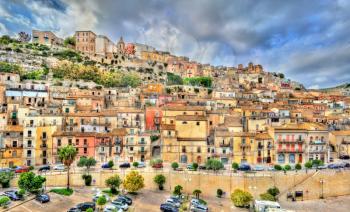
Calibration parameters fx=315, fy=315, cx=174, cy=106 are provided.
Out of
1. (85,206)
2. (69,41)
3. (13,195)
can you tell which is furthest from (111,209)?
(69,41)

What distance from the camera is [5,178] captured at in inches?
1848

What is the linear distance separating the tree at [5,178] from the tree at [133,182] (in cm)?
1716

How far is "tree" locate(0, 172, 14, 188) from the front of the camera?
46809 mm

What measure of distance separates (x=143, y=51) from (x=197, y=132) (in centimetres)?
9837

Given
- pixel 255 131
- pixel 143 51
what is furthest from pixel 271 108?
pixel 143 51

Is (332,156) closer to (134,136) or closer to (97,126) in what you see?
(134,136)

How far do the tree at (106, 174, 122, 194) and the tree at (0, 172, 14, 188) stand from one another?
14496mm

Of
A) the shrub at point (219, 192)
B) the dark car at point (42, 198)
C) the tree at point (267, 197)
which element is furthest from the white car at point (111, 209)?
the tree at point (267, 197)

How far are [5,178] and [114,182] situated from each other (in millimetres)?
16053

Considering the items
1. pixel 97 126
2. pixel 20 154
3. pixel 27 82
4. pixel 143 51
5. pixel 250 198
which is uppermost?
pixel 143 51

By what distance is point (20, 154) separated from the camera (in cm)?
5822

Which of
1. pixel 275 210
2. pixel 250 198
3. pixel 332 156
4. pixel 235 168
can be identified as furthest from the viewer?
pixel 332 156

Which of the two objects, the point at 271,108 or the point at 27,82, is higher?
the point at 27,82

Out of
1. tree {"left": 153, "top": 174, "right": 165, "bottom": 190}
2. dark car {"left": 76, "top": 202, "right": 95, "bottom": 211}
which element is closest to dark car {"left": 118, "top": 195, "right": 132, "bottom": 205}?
dark car {"left": 76, "top": 202, "right": 95, "bottom": 211}
